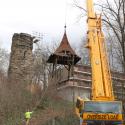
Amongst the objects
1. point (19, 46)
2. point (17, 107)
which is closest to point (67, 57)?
point (19, 46)

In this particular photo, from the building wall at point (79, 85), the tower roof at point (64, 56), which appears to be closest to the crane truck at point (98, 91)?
the tower roof at point (64, 56)

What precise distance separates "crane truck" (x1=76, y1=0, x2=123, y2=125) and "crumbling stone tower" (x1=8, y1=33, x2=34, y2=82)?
15.4m

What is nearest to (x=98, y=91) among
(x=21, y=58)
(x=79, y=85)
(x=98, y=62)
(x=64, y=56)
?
(x=98, y=62)

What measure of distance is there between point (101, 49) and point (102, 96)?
2.78 m

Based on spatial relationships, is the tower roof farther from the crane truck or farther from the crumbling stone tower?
the crane truck

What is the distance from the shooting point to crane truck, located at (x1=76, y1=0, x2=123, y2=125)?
1458 centimetres

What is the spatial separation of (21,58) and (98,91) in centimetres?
1941

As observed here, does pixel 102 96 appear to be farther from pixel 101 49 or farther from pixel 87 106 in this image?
pixel 101 49

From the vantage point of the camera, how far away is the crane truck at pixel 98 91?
14578mm

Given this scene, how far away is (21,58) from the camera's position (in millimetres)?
34312

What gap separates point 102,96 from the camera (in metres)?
15.7

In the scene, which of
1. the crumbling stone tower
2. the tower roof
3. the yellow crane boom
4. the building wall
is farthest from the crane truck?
the crumbling stone tower

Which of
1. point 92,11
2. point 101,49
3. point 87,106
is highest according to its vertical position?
point 92,11

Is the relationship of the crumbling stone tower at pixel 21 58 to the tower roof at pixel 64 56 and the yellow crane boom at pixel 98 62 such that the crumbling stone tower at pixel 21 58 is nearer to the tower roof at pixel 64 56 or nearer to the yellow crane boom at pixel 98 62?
the tower roof at pixel 64 56
